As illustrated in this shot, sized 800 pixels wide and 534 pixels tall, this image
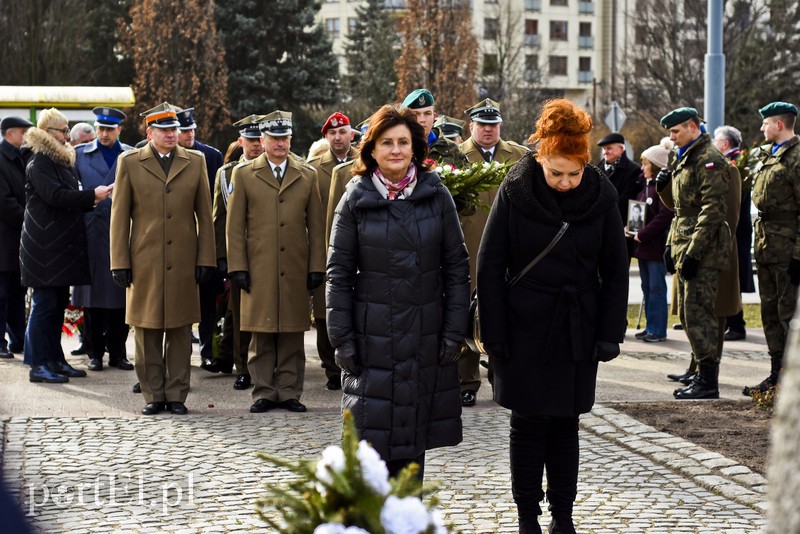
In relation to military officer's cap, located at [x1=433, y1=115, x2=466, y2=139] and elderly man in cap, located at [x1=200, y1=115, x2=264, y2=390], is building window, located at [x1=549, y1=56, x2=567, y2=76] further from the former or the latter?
elderly man in cap, located at [x1=200, y1=115, x2=264, y2=390]

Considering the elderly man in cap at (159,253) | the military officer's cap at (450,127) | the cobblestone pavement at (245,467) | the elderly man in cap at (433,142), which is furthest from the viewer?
the military officer's cap at (450,127)

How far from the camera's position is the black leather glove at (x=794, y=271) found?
30.1ft

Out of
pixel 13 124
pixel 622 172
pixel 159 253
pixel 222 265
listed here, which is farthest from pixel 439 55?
pixel 159 253

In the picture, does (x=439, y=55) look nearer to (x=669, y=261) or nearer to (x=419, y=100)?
(x=669, y=261)

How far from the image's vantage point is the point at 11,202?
11305mm

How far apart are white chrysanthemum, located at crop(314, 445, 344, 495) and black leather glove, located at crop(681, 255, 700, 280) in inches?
266

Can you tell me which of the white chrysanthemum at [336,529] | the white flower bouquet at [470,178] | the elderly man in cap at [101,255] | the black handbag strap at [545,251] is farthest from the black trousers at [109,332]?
the white chrysanthemum at [336,529]

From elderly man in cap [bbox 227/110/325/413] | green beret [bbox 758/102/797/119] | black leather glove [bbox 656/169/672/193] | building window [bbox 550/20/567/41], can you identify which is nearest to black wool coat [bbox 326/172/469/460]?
elderly man in cap [bbox 227/110/325/413]

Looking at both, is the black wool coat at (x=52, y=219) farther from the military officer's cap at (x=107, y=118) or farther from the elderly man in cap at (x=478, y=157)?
the elderly man in cap at (x=478, y=157)

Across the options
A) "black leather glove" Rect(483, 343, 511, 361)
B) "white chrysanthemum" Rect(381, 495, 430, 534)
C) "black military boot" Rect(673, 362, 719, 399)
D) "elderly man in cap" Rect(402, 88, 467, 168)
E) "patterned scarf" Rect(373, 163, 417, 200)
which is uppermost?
"elderly man in cap" Rect(402, 88, 467, 168)

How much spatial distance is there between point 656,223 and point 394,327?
26.4 ft

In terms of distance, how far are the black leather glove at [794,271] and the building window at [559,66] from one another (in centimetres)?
8424

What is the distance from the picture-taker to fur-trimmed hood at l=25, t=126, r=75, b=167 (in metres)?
10.2

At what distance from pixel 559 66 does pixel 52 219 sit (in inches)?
3342
